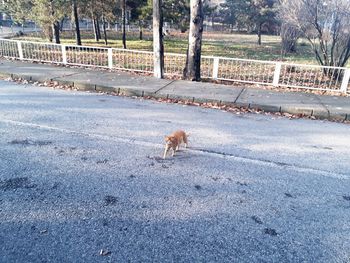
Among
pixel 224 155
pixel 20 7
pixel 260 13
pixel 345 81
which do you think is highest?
pixel 260 13

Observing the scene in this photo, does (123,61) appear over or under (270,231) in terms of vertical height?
over

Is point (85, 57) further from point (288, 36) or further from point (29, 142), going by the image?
point (288, 36)

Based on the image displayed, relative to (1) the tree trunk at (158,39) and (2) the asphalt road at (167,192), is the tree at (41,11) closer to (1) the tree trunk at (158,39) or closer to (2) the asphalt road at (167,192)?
(1) the tree trunk at (158,39)

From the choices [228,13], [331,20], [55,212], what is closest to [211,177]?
[55,212]

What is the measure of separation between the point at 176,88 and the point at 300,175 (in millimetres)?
5211

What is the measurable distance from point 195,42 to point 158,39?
1.22 meters

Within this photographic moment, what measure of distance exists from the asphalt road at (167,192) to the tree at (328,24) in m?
7.32

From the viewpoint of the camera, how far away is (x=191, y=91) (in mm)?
8094

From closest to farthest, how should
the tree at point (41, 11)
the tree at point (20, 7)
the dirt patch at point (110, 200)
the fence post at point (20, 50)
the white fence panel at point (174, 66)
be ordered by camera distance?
1. the dirt patch at point (110, 200)
2. the white fence panel at point (174, 66)
3. the fence post at point (20, 50)
4. the tree at point (41, 11)
5. the tree at point (20, 7)

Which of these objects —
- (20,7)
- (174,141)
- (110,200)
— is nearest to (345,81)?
(174,141)

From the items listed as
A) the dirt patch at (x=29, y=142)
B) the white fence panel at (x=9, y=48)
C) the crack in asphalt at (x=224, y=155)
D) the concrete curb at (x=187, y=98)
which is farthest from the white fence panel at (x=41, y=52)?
the dirt patch at (x=29, y=142)

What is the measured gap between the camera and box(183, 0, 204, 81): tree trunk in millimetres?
8904

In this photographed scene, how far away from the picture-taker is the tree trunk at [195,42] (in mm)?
8904

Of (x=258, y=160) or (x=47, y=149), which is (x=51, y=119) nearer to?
(x=47, y=149)
